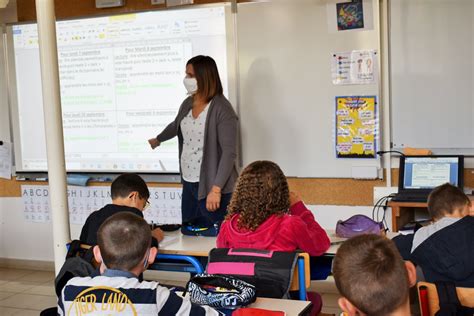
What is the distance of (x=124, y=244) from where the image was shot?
6.83ft

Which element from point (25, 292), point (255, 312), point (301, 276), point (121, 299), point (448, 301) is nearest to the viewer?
point (121, 299)

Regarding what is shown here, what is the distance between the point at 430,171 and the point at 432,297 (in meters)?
1.90

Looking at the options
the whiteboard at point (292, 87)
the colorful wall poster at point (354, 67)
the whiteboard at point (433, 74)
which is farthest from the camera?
the whiteboard at point (292, 87)

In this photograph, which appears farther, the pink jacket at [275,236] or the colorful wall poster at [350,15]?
the colorful wall poster at [350,15]

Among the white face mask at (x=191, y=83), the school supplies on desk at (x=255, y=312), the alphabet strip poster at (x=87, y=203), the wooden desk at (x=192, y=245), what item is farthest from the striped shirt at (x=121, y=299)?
the alphabet strip poster at (x=87, y=203)

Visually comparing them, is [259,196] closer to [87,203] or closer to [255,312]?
[255,312]

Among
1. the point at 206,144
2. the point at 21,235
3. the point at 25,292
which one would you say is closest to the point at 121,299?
the point at 206,144

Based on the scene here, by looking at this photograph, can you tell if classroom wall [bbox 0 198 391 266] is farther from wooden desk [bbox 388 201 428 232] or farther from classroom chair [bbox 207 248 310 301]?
classroom chair [bbox 207 248 310 301]

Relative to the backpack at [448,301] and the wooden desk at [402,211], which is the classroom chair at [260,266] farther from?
the wooden desk at [402,211]

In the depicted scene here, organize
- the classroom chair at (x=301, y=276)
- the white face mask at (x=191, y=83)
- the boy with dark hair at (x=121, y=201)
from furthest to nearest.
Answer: the white face mask at (x=191, y=83) < the boy with dark hair at (x=121, y=201) < the classroom chair at (x=301, y=276)

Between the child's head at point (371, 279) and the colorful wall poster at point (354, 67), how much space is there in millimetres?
2887

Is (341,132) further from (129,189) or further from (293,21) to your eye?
(129,189)

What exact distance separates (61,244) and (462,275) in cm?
223

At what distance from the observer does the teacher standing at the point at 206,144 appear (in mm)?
3919
